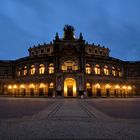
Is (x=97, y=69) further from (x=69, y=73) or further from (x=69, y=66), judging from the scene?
(x=69, y=73)

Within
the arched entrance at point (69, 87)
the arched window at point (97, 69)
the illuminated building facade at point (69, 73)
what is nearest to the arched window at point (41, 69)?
the illuminated building facade at point (69, 73)

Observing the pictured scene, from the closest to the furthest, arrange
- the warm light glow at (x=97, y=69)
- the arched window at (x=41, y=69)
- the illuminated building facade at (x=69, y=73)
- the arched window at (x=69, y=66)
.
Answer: the illuminated building facade at (x=69, y=73) → the arched window at (x=69, y=66) → the warm light glow at (x=97, y=69) → the arched window at (x=41, y=69)

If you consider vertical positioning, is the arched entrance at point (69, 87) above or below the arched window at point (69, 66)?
below

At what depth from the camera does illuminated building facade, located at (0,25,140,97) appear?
64.8 m

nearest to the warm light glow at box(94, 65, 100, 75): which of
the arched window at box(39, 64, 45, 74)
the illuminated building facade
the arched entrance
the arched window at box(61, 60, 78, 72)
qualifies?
the illuminated building facade

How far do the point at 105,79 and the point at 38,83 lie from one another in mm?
25952

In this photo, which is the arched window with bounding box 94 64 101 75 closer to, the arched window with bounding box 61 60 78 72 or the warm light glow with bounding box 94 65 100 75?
the warm light glow with bounding box 94 65 100 75

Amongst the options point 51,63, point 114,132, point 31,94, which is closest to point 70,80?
point 51,63

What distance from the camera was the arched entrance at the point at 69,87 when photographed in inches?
2554

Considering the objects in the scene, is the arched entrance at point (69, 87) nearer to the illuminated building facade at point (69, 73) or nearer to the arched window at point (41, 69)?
the illuminated building facade at point (69, 73)

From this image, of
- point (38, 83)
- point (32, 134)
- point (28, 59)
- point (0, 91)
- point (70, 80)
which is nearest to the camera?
point (32, 134)

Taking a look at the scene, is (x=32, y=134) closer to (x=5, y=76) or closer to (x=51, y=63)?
(x=51, y=63)

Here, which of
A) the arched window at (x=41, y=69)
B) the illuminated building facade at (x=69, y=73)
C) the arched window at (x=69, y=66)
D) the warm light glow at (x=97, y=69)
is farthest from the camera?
the arched window at (x=41, y=69)

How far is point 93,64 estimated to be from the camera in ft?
234
